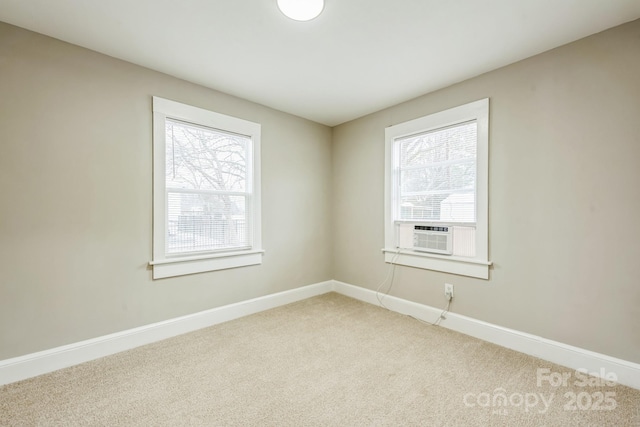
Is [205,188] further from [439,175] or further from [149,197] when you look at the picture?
[439,175]

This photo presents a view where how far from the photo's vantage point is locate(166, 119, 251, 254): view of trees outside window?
2.65 metres

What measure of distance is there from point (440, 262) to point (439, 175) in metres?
0.90

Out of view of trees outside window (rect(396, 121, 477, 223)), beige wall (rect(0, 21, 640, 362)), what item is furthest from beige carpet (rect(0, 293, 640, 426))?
view of trees outside window (rect(396, 121, 477, 223))

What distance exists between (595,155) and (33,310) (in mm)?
4147

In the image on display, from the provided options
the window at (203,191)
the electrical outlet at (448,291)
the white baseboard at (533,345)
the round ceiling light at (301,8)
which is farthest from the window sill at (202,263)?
the round ceiling light at (301,8)

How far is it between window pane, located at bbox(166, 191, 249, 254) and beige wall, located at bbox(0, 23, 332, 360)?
9.3 inches

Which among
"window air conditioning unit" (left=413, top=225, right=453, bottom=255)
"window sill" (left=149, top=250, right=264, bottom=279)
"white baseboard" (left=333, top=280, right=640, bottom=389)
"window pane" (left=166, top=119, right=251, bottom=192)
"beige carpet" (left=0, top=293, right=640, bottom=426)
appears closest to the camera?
"beige carpet" (left=0, top=293, right=640, bottom=426)

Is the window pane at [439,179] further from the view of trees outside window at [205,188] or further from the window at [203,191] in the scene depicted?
the view of trees outside window at [205,188]

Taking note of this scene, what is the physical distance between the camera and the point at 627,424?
150 centimetres

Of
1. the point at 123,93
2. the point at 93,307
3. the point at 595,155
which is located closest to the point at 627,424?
the point at 595,155

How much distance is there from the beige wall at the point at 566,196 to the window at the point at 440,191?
0.10m

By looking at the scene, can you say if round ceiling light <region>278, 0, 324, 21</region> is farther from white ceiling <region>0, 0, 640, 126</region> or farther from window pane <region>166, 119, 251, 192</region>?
window pane <region>166, 119, 251, 192</region>

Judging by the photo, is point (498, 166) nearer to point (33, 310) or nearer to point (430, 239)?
point (430, 239)

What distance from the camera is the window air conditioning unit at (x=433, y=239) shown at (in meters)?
2.77
